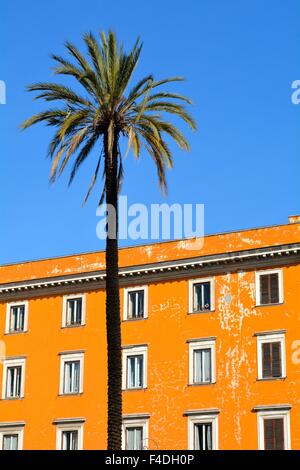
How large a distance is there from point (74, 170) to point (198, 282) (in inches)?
609

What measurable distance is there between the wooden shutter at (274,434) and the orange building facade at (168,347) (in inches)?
2.1

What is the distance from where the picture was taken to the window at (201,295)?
5056 cm

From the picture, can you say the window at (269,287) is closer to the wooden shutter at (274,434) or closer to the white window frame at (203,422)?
the wooden shutter at (274,434)

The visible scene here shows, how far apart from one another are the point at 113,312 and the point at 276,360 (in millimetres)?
15707

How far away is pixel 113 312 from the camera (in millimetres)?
34438

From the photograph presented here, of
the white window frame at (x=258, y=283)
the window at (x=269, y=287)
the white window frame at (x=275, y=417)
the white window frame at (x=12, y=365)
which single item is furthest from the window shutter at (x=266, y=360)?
the white window frame at (x=12, y=365)

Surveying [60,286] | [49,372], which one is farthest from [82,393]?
[60,286]

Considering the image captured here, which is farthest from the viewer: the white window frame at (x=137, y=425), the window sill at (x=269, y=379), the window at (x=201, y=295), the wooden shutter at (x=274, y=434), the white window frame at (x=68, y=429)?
the white window frame at (x=68, y=429)

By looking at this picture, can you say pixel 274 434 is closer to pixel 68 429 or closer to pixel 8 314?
pixel 68 429

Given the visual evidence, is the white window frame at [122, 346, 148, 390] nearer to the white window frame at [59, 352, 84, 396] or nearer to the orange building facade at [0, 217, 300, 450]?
the orange building facade at [0, 217, 300, 450]

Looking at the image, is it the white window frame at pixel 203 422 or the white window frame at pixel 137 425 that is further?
the white window frame at pixel 137 425

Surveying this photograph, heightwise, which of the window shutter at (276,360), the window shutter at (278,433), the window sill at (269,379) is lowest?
the window shutter at (278,433)

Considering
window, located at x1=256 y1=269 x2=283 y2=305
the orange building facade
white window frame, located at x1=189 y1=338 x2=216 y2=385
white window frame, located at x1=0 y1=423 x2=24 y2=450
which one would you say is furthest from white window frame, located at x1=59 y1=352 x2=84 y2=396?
window, located at x1=256 y1=269 x2=283 y2=305
